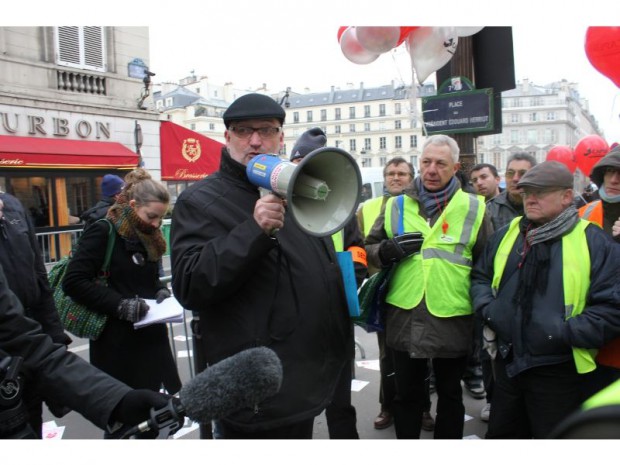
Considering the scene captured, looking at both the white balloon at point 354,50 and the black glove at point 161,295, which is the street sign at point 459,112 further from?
the black glove at point 161,295

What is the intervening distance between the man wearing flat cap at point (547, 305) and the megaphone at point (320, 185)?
123cm

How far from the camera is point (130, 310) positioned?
2.86m

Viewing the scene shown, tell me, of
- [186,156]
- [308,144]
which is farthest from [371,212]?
[186,156]

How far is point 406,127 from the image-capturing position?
80.8 metres

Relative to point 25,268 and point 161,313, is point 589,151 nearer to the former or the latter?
point 161,313

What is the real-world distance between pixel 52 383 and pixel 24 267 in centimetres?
141

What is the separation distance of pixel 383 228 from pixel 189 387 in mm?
1973

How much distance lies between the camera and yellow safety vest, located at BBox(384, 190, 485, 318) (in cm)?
274

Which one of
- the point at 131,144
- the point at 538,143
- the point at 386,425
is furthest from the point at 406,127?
the point at 386,425

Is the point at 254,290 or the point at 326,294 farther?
the point at 326,294

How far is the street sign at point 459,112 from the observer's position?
4.54 metres

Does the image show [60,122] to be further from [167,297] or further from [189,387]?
[189,387]

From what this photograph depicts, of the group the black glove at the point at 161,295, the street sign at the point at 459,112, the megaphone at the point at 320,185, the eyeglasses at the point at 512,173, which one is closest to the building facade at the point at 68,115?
the black glove at the point at 161,295

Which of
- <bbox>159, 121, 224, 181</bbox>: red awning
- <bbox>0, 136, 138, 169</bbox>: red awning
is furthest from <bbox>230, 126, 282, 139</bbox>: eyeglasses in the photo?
<bbox>159, 121, 224, 181</bbox>: red awning
